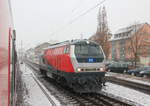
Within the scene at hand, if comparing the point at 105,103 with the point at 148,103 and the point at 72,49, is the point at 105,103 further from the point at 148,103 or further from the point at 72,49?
the point at 72,49

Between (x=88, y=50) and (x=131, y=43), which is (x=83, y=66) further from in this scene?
(x=131, y=43)

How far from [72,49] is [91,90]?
245cm

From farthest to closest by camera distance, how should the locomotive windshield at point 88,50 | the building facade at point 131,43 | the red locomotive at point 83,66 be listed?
the building facade at point 131,43 → the locomotive windshield at point 88,50 → the red locomotive at point 83,66

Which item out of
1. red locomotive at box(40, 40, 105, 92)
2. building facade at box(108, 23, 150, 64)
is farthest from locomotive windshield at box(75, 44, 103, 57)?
building facade at box(108, 23, 150, 64)

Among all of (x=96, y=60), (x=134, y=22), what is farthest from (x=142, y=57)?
(x=96, y=60)

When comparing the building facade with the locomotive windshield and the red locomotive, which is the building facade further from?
the red locomotive

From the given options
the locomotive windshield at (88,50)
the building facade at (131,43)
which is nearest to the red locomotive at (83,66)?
the locomotive windshield at (88,50)

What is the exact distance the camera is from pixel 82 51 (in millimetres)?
12633

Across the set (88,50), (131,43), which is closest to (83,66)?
(88,50)

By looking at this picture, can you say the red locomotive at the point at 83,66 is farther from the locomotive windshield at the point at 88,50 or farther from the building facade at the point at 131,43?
the building facade at the point at 131,43

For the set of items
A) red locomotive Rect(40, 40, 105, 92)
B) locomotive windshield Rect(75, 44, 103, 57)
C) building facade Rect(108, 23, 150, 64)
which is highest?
building facade Rect(108, 23, 150, 64)

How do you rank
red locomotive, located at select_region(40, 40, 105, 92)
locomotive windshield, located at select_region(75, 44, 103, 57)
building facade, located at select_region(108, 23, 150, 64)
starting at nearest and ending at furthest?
red locomotive, located at select_region(40, 40, 105, 92)
locomotive windshield, located at select_region(75, 44, 103, 57)
building facade, located at select_region(108, 23, 150, 64)

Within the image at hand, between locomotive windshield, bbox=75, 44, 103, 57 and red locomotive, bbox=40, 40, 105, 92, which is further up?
locomotive windshield, bbox=75, 44, 103, 57

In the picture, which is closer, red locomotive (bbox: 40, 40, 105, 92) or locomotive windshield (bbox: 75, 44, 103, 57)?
red locomotive (bbox: 40, 40, 105, 92)
